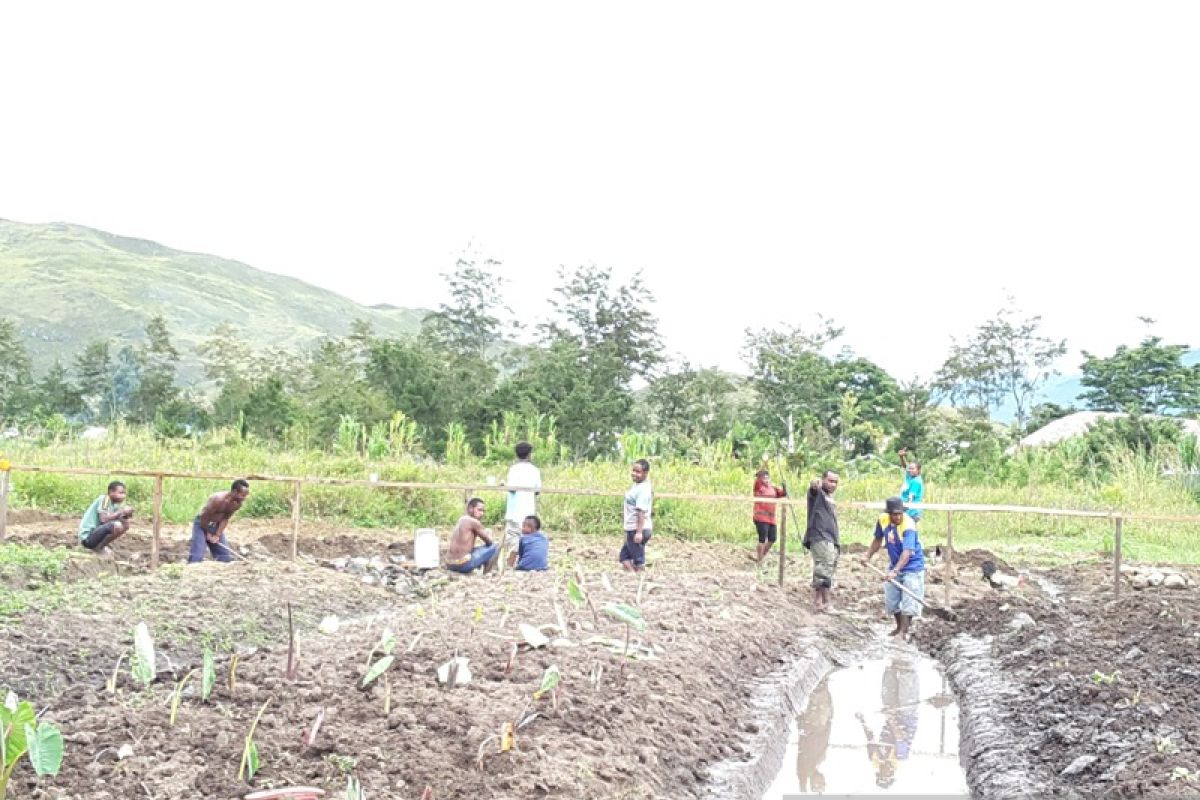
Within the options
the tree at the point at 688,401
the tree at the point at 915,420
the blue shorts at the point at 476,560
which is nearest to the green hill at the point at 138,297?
the tree at the point at 688,401

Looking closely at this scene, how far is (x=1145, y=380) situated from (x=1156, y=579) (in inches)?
1097

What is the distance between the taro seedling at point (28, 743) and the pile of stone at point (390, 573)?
25.2 feet

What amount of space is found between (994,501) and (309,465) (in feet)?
43.3

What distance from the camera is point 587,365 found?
36906mm

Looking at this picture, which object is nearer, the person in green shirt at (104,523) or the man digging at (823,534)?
the man digging at (823,534)

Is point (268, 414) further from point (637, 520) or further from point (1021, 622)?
point (1021, 622)

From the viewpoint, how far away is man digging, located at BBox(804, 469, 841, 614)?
12484mm

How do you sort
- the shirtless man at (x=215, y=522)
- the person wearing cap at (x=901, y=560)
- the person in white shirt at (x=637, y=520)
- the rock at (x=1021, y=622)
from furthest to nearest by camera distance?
1. the person in white shirt at (x=637, y=520)
2. the shirtless man at (x=215, y=522)
3. the person wearing cap at (x=901, y=560)
4. the rock at (x=1021, y=622)

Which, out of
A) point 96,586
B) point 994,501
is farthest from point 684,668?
point 994,501

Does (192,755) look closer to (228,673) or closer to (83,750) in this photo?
(83,750)

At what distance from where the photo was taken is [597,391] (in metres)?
33.3

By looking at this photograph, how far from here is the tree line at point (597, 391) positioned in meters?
29.7

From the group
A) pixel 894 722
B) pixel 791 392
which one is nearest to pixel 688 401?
pixel 791 392

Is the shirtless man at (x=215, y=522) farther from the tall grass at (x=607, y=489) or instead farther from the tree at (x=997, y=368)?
the tree at (x=997, y=368)
